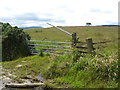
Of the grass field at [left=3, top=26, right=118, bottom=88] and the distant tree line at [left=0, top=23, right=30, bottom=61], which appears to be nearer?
the grass field at [left=3, top=26, right=118, bottom=88]

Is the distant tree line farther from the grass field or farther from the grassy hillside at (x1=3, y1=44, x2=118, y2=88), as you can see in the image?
the grass field

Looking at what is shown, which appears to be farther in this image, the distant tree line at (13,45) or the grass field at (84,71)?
the distant tree line at (13,45)

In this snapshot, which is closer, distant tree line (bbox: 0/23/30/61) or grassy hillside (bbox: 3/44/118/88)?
grassy hillside (bbox: 3/44/118/88)

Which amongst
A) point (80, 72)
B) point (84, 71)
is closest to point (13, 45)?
point (80, 72)

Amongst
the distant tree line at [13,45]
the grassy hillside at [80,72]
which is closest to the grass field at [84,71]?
the grassy hillside at [80,72]

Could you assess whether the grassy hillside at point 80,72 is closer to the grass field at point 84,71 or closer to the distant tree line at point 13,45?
Result: the grass field at point 84,71

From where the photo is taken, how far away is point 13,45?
14961mm

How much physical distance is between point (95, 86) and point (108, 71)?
32.0 inches

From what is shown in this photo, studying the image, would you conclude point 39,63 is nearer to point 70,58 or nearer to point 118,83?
point 70,58

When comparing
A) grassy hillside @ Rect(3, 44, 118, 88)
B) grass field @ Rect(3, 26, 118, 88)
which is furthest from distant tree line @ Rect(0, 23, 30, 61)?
grass field @ Rect(3, 26, 118, 88)

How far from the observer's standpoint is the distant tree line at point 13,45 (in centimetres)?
1480

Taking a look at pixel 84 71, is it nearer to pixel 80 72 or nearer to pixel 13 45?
pixel 80 72

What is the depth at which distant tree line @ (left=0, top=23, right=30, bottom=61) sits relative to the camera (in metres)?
14.8

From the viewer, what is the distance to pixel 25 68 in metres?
11.4
